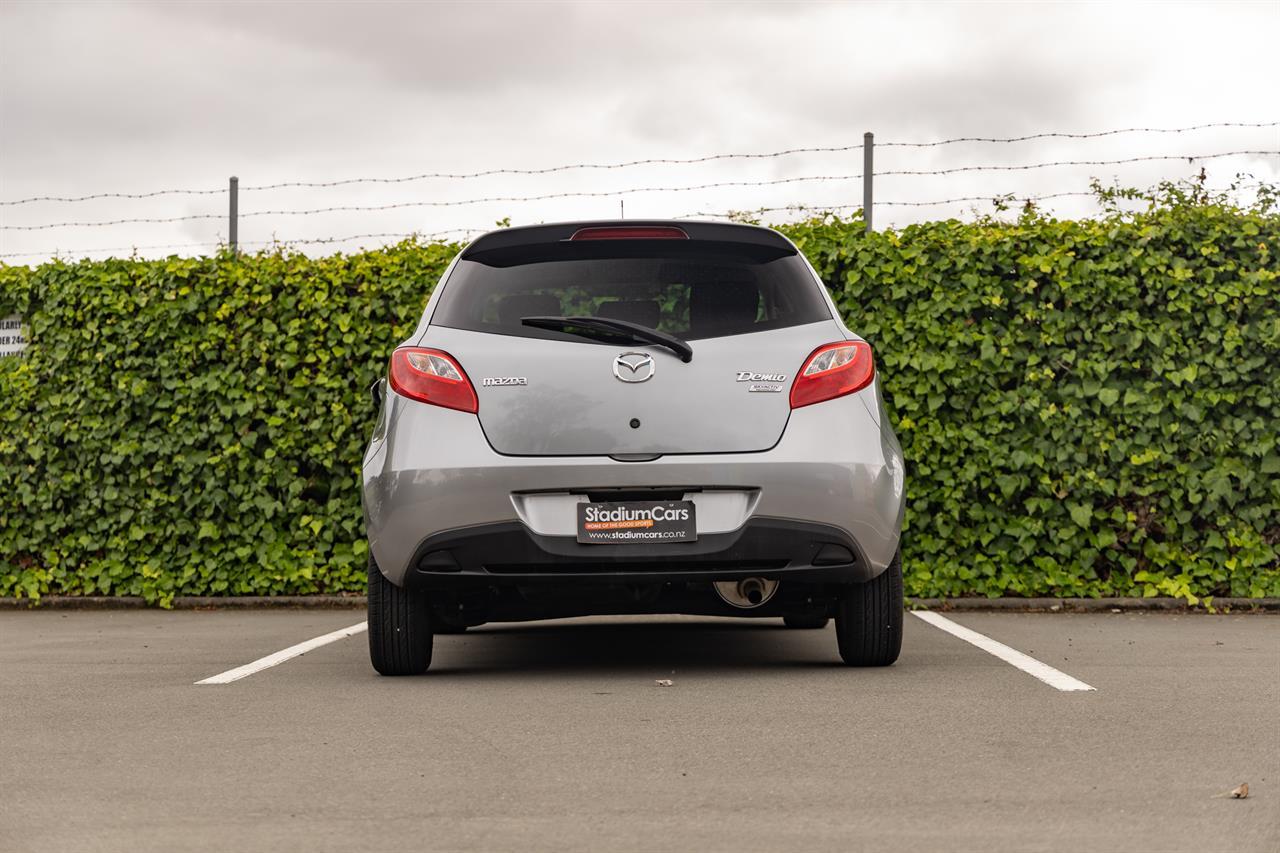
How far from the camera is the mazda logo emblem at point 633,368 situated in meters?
5.73

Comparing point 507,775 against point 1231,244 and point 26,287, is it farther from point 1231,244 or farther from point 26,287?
point 26,287

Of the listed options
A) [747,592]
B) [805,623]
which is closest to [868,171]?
[805,623]

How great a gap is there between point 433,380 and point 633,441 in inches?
30.3

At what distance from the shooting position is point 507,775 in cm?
424

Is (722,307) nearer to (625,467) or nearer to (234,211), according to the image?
(625,467)

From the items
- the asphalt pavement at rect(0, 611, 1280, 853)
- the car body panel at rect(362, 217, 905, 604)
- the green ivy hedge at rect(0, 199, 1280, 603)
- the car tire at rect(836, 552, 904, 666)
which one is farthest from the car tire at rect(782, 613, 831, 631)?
the car body panel at rect(362, 217, 905, 604)

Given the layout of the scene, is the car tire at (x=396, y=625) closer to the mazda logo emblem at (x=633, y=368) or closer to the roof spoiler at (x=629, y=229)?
the mazda logo emblem at (x=633, y=368)

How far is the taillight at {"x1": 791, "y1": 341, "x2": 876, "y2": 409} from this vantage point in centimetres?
578

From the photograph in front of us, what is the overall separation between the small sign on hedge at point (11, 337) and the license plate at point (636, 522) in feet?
21.5

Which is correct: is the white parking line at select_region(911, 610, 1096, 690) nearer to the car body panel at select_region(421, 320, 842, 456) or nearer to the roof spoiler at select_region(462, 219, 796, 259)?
the car body panel at select_region(421, 320, 842, 456)

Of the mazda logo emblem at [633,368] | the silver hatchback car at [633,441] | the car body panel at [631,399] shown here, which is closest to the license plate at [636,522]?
the silver hatchback car at [633,441]

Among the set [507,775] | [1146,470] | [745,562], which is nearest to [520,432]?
[745,562]

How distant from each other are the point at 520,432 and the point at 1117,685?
2413mm

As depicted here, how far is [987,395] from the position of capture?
380 inches
